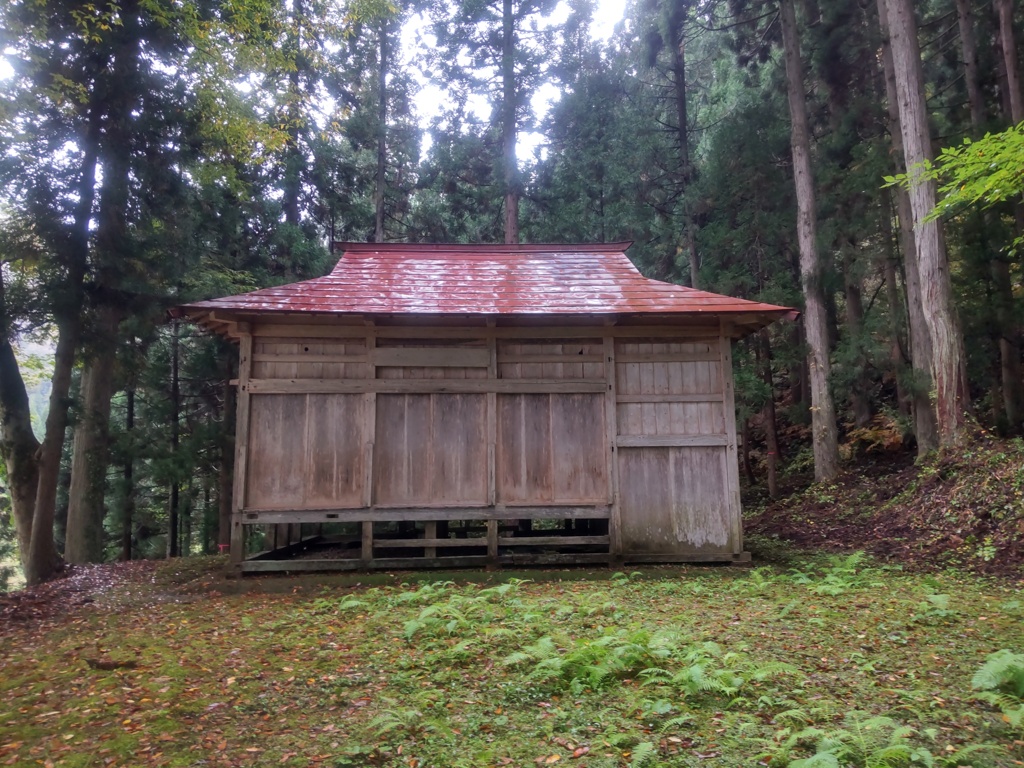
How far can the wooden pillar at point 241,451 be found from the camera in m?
8.46

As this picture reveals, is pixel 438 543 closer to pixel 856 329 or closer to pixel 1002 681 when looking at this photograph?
pixel 1002 681

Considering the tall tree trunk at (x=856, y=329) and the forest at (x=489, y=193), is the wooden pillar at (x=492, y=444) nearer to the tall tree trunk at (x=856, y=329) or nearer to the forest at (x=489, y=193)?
the forest at (x=489, y=193)

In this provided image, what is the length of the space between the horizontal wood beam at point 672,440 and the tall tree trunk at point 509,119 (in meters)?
12.2

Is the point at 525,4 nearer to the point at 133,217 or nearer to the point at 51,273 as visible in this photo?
the point at 133,217

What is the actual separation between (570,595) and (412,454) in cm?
304

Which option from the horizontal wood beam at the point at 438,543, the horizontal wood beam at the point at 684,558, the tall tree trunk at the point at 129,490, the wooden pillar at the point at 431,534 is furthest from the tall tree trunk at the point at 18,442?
the horizontal wood beam at the point at 684,558

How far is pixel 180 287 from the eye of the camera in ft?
43.5

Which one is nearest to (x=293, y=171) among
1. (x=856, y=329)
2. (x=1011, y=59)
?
(x=856, y=329)

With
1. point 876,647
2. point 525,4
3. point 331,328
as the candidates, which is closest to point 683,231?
point 525,4

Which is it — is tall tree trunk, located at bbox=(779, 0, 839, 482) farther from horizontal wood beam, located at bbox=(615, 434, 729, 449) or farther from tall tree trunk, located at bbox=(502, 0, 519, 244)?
tall tree trunk, located at bbox=(502, 0, 519, 244)

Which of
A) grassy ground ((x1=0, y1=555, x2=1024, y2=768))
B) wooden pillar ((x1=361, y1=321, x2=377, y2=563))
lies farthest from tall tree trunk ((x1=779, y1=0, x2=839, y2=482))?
wooden pillar ((x1=361, y1=321, x2=377, y2=563))

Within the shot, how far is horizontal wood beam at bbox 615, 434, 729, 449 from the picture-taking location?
8820 millimetres

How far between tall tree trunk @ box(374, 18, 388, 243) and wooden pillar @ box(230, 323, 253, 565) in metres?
11.5

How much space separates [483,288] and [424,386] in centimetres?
180
